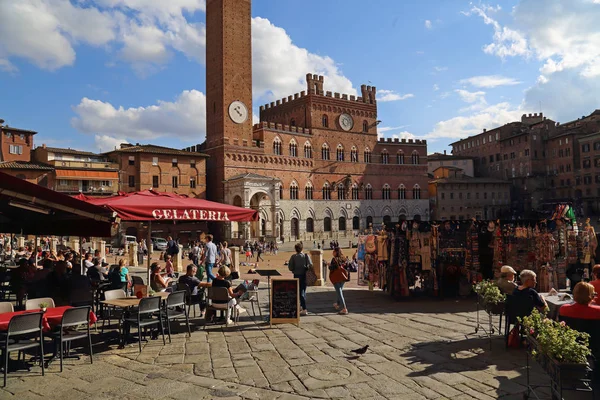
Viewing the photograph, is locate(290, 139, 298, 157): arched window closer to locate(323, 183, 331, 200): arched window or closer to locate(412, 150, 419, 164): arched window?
locate(323, 183, 331, 200): arched window

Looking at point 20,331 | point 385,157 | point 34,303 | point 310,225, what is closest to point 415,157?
point 385,157

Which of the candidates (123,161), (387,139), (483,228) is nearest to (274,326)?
(483,228)

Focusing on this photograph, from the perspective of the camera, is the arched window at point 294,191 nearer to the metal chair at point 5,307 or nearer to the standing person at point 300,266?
the standing person at point 300,266

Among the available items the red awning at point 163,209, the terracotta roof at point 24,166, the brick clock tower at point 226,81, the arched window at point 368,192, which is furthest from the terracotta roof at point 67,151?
the red awning at point 163,209

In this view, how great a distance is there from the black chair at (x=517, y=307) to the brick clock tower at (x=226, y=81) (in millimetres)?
35321

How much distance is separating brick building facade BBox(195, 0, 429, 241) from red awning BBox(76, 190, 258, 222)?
29421mm

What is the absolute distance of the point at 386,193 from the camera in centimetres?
5319

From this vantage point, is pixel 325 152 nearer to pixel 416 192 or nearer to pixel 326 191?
pixel 326 191

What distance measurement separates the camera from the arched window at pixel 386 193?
52.9 meters

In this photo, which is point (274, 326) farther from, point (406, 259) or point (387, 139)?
point (387, 139)

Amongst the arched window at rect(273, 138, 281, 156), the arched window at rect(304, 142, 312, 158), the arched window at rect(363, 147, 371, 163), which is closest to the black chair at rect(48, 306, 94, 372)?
the arched window at rect(273, 138, 281, 156)

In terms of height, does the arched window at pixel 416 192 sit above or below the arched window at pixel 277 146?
below

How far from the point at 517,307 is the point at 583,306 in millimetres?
1465

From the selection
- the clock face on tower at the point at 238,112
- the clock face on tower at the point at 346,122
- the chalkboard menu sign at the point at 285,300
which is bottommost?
the chalkboard menu sign at the point at 285,300
